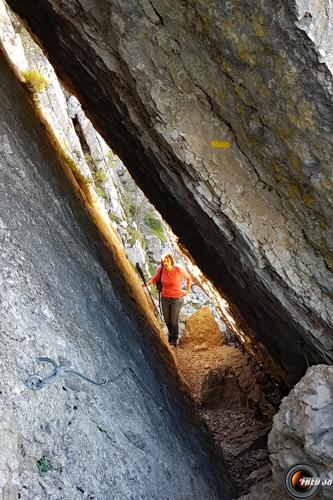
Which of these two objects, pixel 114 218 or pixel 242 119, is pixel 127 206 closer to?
pixel 114 218

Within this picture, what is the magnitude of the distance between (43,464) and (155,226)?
2046 cm

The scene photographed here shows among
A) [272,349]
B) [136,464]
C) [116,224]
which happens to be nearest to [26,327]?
[136,464]

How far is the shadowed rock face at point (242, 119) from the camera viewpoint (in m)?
4.12

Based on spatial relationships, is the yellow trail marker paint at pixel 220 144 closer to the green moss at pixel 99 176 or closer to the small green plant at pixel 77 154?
the small green plant at pixel 77 154

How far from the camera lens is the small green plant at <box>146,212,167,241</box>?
23156 millimetres

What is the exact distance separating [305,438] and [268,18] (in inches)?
148

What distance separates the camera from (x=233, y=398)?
10.4m

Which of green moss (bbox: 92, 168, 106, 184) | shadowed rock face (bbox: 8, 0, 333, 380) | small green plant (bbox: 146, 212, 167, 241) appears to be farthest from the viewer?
small green plant (bbox: 146, 212, 167, 241)

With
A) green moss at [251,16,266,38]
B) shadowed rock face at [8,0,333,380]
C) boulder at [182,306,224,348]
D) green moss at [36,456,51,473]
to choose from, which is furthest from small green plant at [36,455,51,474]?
boulder at [182,306,224,348]

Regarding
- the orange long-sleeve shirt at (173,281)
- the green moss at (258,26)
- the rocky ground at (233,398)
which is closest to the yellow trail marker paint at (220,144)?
the green moss at (258,26)

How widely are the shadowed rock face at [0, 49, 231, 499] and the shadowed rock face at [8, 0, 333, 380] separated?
63.0 inches

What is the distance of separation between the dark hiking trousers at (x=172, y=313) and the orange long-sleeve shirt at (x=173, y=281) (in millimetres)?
184

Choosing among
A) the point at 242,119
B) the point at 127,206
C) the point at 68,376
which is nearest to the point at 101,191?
the point at 127,206

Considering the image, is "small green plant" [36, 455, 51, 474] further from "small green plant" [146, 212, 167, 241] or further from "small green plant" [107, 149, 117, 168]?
"small green plant" [146, 212, 167, 241]
